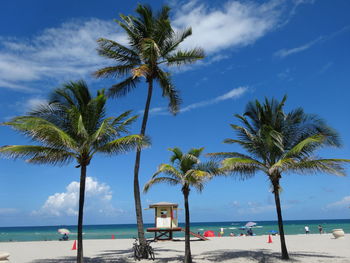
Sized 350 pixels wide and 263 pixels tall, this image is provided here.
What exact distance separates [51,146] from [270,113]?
1017cm

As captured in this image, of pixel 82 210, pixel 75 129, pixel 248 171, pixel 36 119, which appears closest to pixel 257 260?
pixel 248 171

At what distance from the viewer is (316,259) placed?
1521 cm

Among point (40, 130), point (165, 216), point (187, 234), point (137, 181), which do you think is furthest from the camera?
point (165, 216)

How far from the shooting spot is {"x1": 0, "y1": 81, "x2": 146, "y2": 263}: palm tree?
1215cm

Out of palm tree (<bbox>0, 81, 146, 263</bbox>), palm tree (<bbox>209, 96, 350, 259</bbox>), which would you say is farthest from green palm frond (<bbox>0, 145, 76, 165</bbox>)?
palm tree (<bbox>209, 96, 350, 259</bbox>)

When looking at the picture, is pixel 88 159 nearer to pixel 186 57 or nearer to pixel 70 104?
pixel 70 104

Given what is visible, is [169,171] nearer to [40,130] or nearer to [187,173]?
[187,173]

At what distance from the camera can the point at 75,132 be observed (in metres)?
13.5

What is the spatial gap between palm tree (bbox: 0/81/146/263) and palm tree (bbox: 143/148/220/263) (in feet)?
6.00

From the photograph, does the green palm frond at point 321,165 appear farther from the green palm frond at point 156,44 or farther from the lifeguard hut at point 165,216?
the lifeguard hut at point 165,216

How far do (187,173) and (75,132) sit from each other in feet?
16.3

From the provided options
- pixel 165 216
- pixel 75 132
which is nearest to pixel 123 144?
pixel 75 132

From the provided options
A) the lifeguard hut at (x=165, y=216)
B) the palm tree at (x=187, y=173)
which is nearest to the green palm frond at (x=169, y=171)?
the palm tree at (x=187, y=173)

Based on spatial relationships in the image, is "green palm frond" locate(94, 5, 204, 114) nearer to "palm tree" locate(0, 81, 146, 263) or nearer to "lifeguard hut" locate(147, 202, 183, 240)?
"palm tree" locate(0, 81, 146, 263)
